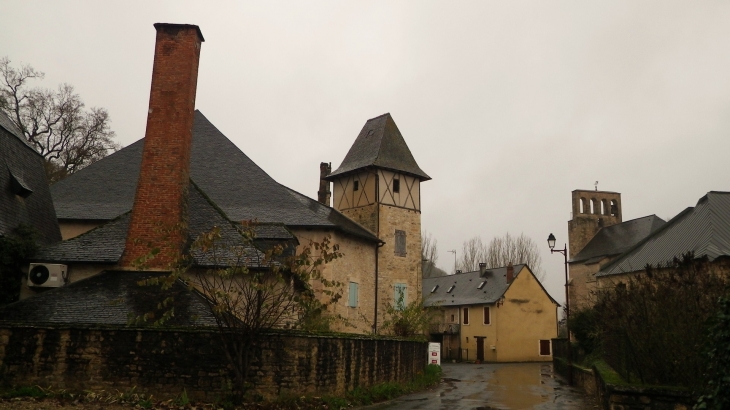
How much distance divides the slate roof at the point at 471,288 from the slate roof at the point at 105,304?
3051cm

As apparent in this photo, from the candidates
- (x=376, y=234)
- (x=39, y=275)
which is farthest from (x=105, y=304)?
(x=376, y=234)

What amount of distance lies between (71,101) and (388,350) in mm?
25204

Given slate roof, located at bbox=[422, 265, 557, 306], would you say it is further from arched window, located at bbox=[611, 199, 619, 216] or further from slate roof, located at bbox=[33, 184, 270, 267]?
slate roof, located at bbox=[33, 184, 270, 267]

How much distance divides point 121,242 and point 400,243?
1617 centimetres

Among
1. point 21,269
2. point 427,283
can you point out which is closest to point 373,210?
point 21,269

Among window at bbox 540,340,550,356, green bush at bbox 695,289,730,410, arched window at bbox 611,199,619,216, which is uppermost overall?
arched window at bbox 611,199,619,216

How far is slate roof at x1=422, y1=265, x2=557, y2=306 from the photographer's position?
4267 cm

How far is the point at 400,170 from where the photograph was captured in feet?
96.3

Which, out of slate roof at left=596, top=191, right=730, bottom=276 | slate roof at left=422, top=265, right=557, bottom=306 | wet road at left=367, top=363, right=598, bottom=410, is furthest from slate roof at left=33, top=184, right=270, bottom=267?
slate roof at left=422, top=265, right=557, bottom=306

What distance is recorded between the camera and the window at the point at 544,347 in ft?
138

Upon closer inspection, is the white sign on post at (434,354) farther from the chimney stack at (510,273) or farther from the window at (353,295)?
the chimney stack at (510,273)

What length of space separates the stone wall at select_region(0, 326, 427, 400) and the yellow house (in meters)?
30.0

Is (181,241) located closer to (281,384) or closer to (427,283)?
(281,384)

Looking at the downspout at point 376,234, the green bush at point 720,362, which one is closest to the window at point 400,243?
the downspout at point 376,234
